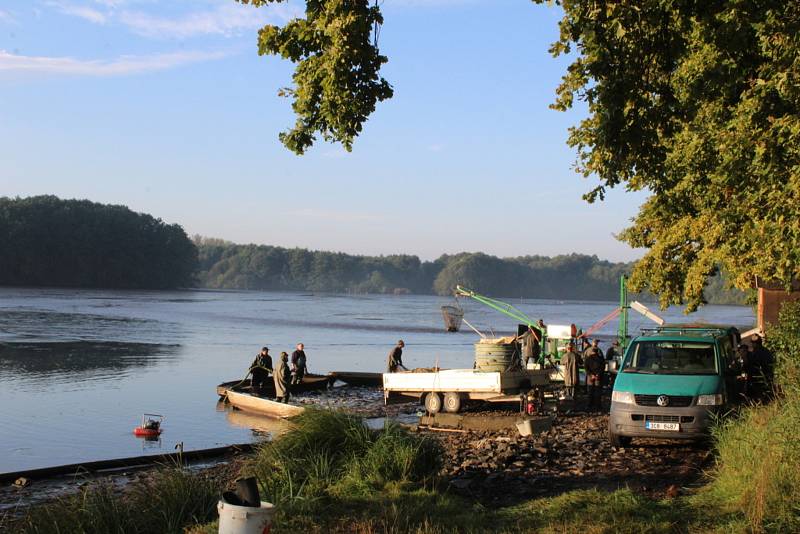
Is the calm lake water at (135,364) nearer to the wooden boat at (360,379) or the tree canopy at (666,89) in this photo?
the wooden boat at (360,379)

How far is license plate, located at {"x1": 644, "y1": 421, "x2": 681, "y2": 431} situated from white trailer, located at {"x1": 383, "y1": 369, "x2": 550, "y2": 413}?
7.70m

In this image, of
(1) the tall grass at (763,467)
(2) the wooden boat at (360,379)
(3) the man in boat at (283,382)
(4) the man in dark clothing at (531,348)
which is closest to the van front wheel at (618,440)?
(1) the tall grass at (763,467)

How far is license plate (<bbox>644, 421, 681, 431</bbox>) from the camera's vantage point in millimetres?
14180

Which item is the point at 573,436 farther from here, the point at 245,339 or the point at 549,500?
the point at 245,339

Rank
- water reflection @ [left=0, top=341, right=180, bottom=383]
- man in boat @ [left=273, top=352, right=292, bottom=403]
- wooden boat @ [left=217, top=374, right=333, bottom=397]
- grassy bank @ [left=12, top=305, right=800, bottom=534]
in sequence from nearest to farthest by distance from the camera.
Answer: grassy bank @ [left=12, top=305, right=800, bottom=534], man in boat @ [left=273, top=352, right=292, bottom=403], wooden boat @ [left=217, top=374, right=333, bottom=397], water reflection @ [left=0, top=341, right=180, bottom=383]

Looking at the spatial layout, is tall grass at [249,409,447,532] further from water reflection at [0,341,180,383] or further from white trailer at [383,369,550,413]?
water reflection at [0,341,180,383]

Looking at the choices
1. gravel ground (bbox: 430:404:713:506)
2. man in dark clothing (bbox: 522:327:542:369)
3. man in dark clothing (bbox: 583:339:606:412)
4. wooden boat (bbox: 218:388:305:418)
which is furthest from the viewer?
man in dark clothing (bbox: 522:327:542:369)

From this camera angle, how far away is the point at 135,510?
9938mm

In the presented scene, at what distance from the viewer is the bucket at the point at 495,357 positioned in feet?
76.3

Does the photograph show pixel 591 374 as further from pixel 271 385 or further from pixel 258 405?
pixel 271 385

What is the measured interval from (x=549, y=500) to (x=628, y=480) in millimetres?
2460

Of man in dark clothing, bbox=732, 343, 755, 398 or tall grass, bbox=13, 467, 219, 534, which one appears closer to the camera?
tall grass, bbox=13, 467, 219, 534

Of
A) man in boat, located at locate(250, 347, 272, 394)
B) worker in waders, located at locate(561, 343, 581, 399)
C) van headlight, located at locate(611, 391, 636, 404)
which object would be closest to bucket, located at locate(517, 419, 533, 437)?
van headlight, located at locate(611, 391, 636, 404)

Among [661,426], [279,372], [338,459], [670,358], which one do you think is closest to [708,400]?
[661,426]
